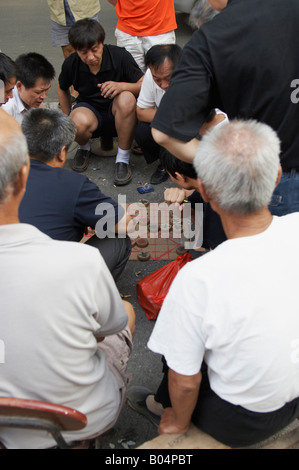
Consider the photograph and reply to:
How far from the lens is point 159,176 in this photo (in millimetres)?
4109

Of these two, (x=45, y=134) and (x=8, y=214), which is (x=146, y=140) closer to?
(x=45, y=134)

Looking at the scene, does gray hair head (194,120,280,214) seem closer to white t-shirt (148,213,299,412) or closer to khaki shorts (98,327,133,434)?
white t-shirt (148,213,299,412)

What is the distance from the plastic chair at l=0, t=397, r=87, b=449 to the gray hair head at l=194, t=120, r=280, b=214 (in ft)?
2.69

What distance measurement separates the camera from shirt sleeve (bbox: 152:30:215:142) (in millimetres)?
1931

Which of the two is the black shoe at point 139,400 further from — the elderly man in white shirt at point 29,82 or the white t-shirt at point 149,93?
the white t-shirt at point 149,93

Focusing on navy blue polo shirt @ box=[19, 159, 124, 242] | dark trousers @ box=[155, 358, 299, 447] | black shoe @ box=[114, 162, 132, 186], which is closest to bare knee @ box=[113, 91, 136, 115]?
black shoe @ box=[114, 162, 132, 186]

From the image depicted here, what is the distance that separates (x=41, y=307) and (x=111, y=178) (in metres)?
3.02

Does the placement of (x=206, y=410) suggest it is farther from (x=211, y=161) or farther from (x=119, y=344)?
(x=211, y=161)

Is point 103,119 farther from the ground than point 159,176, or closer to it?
farther from the ground

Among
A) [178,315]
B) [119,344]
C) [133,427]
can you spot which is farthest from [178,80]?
[133,427]

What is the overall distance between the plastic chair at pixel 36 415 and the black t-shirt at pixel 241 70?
1327 millimetres

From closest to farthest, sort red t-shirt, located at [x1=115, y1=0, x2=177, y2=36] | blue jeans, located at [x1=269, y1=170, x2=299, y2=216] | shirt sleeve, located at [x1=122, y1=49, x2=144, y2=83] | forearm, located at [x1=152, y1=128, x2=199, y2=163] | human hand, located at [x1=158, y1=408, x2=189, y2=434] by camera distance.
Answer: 1. human hand, located at [x1=158, y1=408, x2=189, y2=434]
2. forearm, located at [x1=152, y1=128, x2=199, y2=163]
3. blue jeans, located at [x1=269, y1=170, x2=299, y2=216]
4. shirt sleeve, located at [x1=122, y1=49, x2=144, y2=83]
5. red t-shirt, located at [x1=115, y1=0, x2=177, y2=36]

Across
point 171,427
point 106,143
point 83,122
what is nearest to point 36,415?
point 171,427

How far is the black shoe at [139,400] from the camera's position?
2209mm
